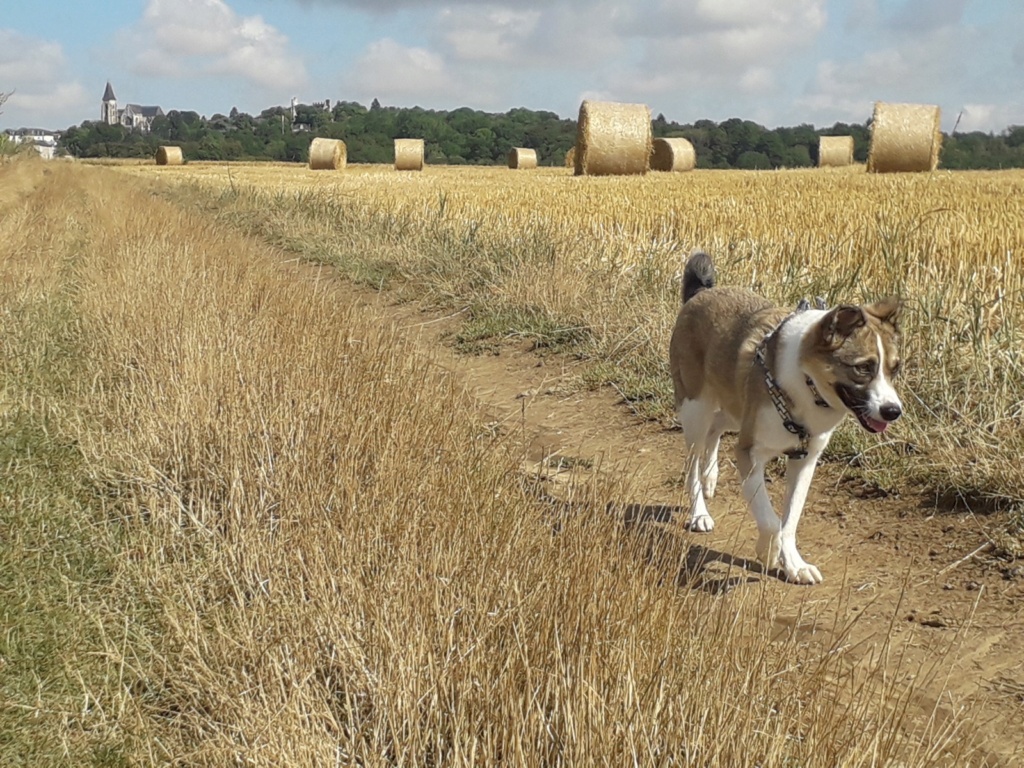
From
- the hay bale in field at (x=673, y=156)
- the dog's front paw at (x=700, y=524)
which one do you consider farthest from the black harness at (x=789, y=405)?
the hay bale in field at (x=673, y=156)

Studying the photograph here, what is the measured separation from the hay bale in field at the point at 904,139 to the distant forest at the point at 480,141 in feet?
15.3

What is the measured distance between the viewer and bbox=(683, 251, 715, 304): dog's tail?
5137 mm

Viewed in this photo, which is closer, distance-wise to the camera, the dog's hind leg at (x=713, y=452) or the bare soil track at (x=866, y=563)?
the bare soil track at (x=866, y=563)

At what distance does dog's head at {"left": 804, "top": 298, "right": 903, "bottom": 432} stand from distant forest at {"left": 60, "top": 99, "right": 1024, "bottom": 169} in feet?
94.1

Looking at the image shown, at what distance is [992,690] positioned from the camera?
2.97 m

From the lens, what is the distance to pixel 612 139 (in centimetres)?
2600

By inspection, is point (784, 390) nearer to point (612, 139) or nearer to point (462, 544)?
point (462, 544)

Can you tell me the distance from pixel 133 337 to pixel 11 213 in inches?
451

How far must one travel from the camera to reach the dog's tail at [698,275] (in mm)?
5137

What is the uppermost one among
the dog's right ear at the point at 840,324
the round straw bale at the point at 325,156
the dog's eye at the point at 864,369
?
the round straw bale at the point at 325,156

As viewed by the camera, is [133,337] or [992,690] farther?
[133,337]

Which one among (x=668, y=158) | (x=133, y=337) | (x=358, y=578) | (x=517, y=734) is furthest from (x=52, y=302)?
(x=668, y=158)

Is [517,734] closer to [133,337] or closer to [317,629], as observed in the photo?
[317,629]

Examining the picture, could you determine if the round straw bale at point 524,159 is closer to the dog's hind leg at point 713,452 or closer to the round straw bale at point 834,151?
the round straw bale at point 834,151
